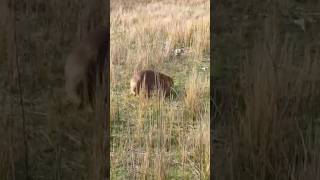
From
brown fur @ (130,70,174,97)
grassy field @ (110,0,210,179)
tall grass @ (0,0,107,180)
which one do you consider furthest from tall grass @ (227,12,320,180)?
brown fur @ (130,70,174,97)

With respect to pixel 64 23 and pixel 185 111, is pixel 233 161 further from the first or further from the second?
pixel 185 111

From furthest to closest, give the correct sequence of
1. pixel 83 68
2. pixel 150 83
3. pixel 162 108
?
pixel 150 83 → pixel 162 108 → pixel 83 68

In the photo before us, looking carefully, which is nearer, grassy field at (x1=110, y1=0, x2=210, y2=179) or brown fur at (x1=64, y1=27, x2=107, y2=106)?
brown fur at (x1=64, y1=27, x2=107, y2=106)

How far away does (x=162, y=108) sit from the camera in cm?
459

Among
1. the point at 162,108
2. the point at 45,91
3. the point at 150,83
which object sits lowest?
the point at 162,108

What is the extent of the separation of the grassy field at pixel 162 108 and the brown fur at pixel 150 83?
0.09 m

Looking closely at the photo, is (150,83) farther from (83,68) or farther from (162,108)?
(83,68)

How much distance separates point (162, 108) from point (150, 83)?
588 mm

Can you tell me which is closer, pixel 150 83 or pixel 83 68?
pixel 83 68

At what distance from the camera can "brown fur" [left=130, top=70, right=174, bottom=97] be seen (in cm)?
498

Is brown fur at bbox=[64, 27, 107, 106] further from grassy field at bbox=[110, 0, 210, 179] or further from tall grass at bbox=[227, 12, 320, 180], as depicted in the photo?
grassy field at bbox=[110, 0, 210, 179]

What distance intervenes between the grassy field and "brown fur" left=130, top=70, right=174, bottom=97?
0.09 meters

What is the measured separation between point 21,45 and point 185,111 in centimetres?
251

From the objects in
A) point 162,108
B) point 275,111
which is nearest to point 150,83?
point 162,108
